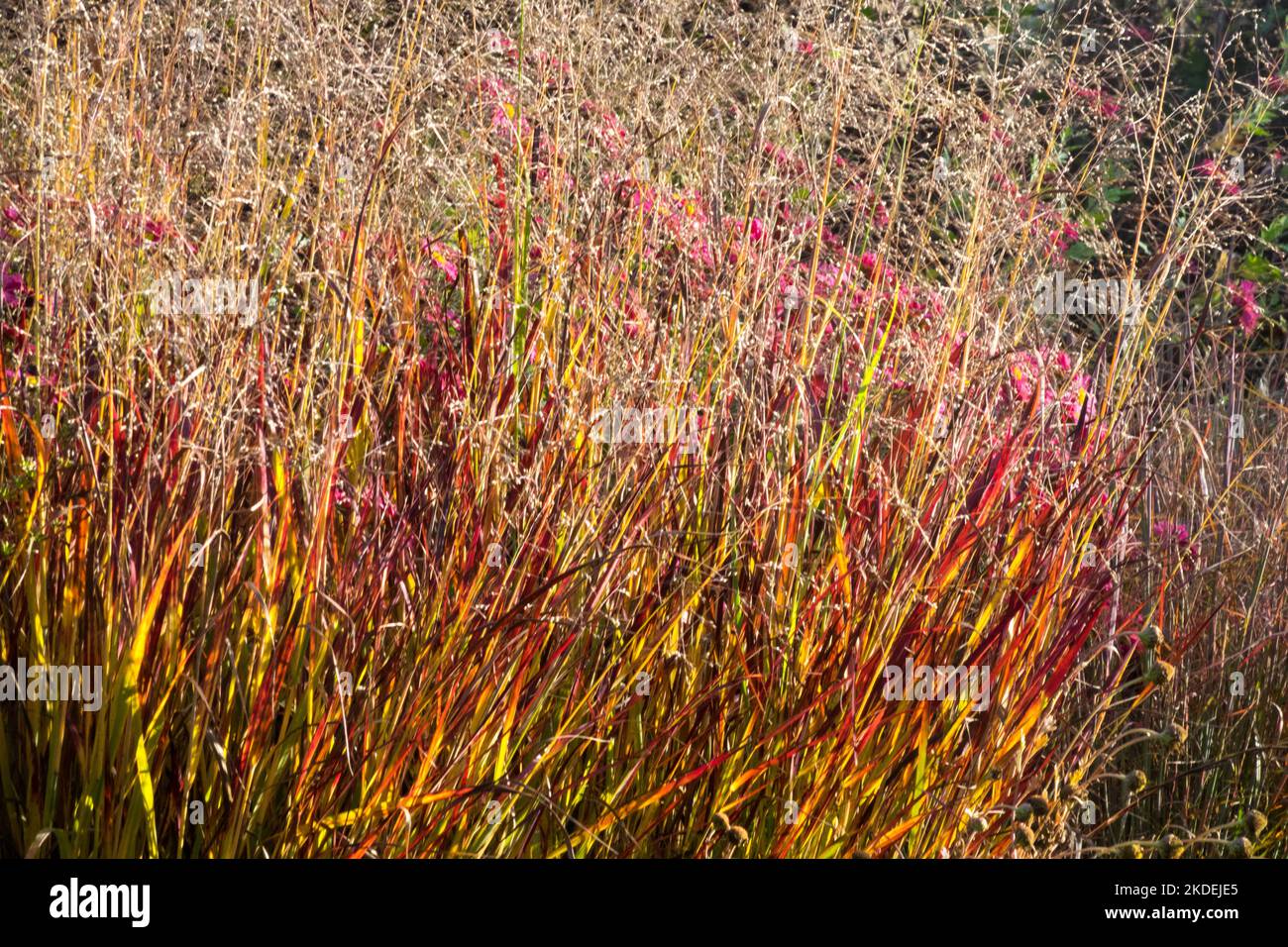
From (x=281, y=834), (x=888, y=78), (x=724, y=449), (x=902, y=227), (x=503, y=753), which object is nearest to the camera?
(x=281, y=834)

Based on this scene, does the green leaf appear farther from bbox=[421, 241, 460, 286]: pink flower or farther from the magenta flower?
the magenta flower

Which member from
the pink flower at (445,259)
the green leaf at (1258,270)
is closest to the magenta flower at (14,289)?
the pink flower at (445,259)

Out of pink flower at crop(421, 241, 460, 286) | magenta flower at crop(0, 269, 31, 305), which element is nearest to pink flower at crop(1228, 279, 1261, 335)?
pink flower at crop(421, 241, 460, 286)

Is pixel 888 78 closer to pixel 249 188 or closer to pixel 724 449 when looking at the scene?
pixel 724 449

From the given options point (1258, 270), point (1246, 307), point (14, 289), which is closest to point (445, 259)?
point (14, 289)

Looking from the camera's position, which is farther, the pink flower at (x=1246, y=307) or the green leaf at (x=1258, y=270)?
the green leaf at (x=1258, y=270)

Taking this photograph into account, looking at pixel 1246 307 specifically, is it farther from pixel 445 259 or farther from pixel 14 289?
pixel 14 289

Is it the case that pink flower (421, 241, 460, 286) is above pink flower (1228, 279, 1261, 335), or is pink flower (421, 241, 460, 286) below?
above

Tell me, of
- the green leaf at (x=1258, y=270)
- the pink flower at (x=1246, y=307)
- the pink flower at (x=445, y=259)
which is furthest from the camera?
the green leaf at (x=1258, y=270)

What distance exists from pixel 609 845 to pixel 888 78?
1.58 m

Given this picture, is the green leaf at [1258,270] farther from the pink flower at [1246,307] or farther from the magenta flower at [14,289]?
the magenta flower at [14,289]

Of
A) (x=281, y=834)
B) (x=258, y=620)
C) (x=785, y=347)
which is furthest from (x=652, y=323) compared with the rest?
(x=281, y=834)

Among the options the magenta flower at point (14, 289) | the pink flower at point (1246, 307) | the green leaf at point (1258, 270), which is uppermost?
the magenta flower at point (14, 289)

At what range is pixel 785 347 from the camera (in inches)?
102
